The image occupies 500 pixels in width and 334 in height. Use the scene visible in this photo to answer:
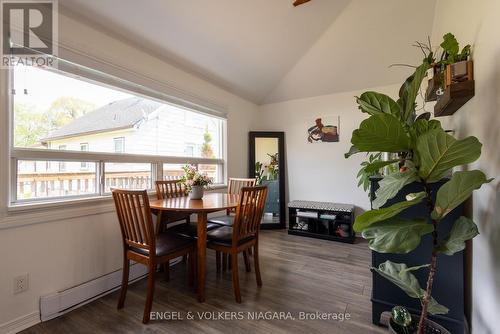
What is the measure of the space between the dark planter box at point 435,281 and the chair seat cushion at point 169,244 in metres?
1.48

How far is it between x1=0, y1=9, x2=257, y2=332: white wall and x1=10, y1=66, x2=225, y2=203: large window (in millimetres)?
148

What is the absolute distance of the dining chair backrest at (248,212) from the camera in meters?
1.98

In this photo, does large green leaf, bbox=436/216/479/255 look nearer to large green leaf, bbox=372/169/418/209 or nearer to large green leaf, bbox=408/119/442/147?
large green leaf, bbox=372/169/418/209

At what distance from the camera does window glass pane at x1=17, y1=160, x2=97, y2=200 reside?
5.76ft

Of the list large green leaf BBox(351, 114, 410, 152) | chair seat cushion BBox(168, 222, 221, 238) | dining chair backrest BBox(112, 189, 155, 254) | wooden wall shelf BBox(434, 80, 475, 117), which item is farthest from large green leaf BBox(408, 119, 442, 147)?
chair seat cushion BBox(168, 222, 221, 238)

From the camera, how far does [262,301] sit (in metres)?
1.97

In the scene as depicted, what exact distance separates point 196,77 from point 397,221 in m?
2.90

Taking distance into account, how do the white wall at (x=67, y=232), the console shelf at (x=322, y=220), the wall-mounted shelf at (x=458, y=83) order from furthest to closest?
the console shelf at (x=322, y=220), the white wall at (x=67, y=232), the wall-mounted shelf at (x=458, y=83)

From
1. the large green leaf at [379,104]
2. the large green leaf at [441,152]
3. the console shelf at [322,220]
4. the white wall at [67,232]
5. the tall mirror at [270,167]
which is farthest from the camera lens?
the tall mirror at [270,167]

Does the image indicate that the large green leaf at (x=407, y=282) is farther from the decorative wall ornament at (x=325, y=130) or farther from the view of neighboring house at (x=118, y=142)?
the decorative wall ornament at (x=325, y=130)

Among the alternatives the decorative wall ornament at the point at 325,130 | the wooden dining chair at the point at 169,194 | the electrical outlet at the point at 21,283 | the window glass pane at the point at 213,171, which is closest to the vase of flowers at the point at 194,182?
the wooden dining chair at the point at 169,194

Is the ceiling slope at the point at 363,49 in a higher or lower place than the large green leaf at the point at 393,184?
higher

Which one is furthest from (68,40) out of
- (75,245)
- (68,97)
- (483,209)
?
(483,209)

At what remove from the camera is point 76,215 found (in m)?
1.92
